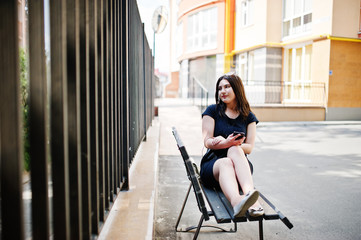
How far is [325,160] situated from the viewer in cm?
615

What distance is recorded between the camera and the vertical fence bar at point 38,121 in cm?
107

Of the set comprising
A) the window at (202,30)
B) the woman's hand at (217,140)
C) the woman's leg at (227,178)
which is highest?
the window at (202,30)

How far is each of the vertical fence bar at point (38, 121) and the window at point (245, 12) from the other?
18.0 meters

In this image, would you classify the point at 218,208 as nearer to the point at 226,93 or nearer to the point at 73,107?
the point at 226,93

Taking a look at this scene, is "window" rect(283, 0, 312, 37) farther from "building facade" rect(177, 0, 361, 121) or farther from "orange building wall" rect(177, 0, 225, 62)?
"orange building wall" rect(177, 0, 225, 62)

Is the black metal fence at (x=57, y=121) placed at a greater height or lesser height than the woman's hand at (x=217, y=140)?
greater

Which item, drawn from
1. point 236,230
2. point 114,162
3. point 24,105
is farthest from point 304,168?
point 24,105

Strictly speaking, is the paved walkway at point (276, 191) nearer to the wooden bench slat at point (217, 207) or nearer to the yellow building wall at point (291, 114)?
the wooden bench slat at point (217, 207)

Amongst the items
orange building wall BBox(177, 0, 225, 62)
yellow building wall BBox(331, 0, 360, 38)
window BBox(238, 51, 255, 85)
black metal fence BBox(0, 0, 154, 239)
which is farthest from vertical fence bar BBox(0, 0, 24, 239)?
orange building wall BBox(177, 0, 225, 62)

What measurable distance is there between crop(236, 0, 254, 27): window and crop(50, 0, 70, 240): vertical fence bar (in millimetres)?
17834

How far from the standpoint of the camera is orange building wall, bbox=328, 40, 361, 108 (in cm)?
1310

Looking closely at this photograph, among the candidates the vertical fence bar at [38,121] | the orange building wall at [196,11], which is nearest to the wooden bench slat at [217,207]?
the vertical fence bar at [38,121]

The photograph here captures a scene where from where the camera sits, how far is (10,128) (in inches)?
37.6

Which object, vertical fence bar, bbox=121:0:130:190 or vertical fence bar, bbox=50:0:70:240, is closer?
vertical fence bar, bbox=50:0:70:240
